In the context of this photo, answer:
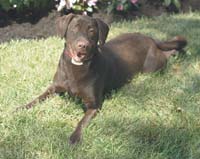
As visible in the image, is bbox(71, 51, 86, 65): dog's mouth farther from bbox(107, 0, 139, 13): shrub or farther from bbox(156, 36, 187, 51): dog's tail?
bbox(107, 0, 139, 13): shrub

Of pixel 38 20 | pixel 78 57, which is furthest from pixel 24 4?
pixel 78 57

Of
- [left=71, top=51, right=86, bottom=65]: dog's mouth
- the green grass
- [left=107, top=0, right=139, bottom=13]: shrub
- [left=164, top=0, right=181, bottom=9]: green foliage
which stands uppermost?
[left=71, top=51, right=86, bottom=65]: dog's mouth

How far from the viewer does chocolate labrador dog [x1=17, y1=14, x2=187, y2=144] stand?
404 cm

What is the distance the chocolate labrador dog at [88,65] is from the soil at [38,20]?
5.81 ft

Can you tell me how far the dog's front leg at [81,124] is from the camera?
373 cm

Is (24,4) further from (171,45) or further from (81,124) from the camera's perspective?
(81,124)

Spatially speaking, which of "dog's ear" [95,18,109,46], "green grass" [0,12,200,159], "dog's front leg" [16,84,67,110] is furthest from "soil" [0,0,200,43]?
"dog's ear" [95,18,109,46]

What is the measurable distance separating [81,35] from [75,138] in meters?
0.81

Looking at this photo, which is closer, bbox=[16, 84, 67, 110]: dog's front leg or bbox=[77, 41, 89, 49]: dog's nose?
bbox=[77, 41, 89, 49]: dog's nose

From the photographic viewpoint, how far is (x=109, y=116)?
4152 millimetres

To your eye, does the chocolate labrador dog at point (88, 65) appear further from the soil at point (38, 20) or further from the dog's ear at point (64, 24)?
the soil at point (38, 20)

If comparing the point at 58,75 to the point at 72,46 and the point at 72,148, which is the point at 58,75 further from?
the point at 72,148

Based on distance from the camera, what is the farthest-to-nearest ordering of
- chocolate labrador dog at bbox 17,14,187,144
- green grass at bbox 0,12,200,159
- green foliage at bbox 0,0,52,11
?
green foliage at bbox 0,0,52,11, chocolate labrador dog at bbox 17,14,187,144, green grass at bbox 0,12,200,159

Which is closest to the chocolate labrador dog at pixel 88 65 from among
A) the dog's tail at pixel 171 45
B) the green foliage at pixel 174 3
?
the dog's tail at pixel 171 45
